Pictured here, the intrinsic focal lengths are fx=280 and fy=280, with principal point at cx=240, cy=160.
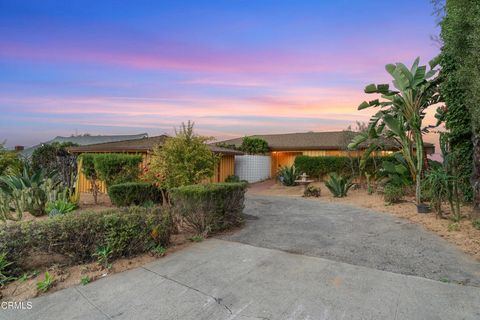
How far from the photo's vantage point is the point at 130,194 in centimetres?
848

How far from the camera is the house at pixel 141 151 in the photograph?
14341mm

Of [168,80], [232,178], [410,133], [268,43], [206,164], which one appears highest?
[268,43]

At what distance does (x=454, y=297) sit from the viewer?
3.22 m

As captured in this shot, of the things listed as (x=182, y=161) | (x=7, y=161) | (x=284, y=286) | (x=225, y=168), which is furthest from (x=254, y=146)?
(x=284, y=286)

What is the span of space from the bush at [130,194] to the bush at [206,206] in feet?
9.10

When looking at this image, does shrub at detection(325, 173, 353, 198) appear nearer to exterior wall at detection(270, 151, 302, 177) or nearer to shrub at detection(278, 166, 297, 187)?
shrub at detection(278, 166, 297, 187)

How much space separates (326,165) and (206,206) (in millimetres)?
13135

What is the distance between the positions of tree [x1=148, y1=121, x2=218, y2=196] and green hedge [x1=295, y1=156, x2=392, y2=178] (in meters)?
10.3

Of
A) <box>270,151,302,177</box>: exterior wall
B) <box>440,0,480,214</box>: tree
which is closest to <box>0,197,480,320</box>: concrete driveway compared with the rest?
<box>440,0,480,214</box>: tree

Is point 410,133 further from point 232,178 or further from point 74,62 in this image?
point 74,62

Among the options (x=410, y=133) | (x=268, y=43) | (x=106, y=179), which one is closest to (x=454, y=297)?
(x=410, y=133)

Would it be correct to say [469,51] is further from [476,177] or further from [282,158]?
[282,158]

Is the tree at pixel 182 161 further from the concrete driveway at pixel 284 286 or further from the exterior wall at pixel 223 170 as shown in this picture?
the exterior wall at pixel 223 170

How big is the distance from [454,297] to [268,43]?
993 cm
